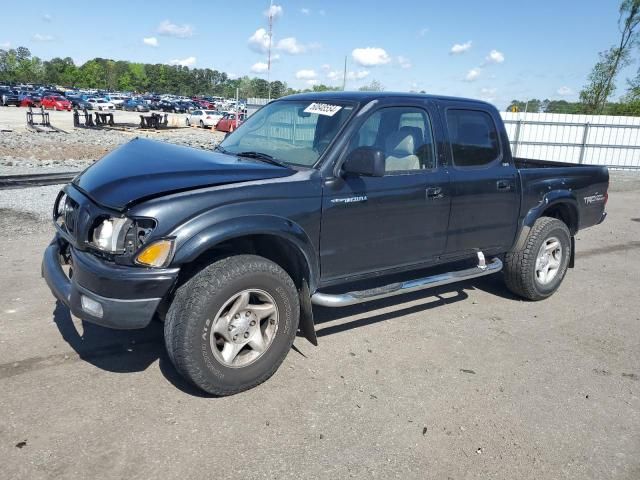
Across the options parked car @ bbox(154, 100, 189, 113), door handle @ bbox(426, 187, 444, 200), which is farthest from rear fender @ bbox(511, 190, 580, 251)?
parked car @ bbox(154, 100, 189, 113)

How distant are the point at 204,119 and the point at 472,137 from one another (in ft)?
119

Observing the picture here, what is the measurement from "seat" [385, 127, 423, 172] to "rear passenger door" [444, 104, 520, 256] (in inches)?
15.0

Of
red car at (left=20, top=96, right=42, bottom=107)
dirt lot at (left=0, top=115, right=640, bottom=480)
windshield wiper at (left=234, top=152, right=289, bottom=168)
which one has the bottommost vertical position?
dirt lot at (left=0, top=115, right=640, bottom=480)

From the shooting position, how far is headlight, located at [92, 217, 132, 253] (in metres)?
3.06

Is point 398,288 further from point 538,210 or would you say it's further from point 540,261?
point 540,261

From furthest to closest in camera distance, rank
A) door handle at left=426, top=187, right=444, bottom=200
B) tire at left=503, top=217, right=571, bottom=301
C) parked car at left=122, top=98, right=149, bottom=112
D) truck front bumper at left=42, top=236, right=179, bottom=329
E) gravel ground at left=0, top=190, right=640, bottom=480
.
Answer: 1. parked car at left=122, top=98, right=149, bottom=112
2. tire at left=503, top=217, right=571, bottom=301
3. door handle at left=426, top=187, right=444, bottom=200
4. truck front bumper at left=42, top=236, right=179, bottom=329
5. gravel ground at left=0, top=190, right=640, bottom=480

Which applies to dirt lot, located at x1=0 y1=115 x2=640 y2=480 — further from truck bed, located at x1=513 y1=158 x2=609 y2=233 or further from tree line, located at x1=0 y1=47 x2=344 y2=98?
tree line, located at x1=0 y1=47 x2=344 y2=98

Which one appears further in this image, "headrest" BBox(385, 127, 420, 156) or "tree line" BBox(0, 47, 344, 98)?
"tree line" BBox(0, 47, 344, 98)

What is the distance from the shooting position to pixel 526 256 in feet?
17.5

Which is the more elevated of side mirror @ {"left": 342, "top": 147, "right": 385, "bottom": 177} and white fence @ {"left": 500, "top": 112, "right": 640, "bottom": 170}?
white fence @ {"left": 500, "top": 112, "right": 640, "bottom": 170}

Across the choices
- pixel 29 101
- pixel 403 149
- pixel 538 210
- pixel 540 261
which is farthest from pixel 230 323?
pixel 29 101

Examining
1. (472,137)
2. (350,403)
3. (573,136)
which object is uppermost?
(573,136)

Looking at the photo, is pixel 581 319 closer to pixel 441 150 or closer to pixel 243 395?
pixel 441 150

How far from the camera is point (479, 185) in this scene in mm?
4727
